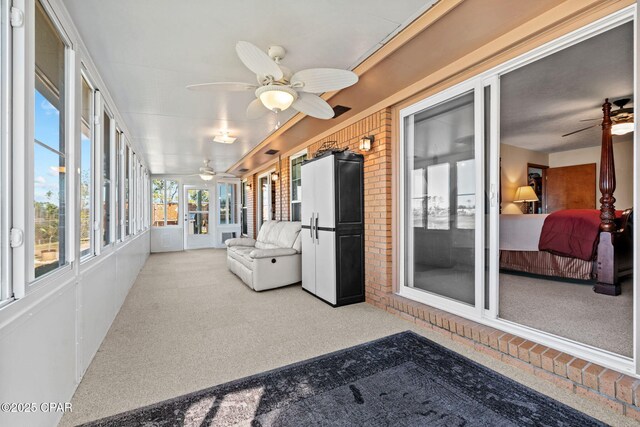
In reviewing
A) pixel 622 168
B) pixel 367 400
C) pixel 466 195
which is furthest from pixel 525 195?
pixel 367 400

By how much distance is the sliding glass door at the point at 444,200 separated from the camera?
2.65m

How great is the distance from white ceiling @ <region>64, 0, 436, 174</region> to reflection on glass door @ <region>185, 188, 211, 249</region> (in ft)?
21.5

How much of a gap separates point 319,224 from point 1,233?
9.86 feet

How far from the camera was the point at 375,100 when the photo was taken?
3.51 m

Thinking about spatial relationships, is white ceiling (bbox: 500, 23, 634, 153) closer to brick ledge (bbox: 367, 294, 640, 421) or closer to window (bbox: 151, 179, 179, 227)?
brick ledge (bbox: 367, 294, 640, 421)

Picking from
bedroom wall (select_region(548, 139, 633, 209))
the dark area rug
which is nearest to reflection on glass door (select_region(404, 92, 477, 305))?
the dark area rug

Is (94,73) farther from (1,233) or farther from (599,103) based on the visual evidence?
(599,103)

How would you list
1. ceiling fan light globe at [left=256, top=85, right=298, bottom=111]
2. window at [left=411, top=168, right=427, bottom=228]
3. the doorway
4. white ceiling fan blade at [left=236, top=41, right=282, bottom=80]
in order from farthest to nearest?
the doorway < window at [left=411, top=168, right=427, bottom=228] < ceiling fan light globe at [left=256, top=85, right=298, bottom=111] < white ceiling fan blade at [left=236, top=41, right=282, bottom=80]

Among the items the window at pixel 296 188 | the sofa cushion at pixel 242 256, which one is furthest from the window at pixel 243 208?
the sofa cushion at pixel 242 256

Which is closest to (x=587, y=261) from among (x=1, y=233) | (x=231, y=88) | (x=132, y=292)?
(x=231, y=88)

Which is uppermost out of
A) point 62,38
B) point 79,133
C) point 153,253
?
point 62,38

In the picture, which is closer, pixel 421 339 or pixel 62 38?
pixel 62 38

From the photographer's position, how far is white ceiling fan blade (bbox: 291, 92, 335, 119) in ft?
8.50

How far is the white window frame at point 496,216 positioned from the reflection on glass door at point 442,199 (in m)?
0.07
